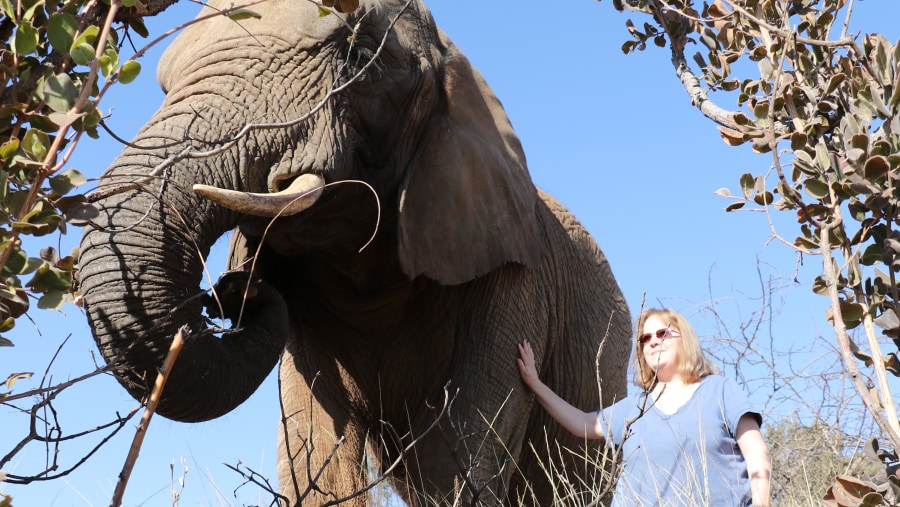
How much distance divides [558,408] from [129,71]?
336 centimetres

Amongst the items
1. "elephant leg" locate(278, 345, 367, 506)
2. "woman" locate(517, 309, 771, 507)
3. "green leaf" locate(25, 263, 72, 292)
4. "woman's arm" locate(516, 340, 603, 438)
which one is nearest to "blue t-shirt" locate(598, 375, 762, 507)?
"woman" locate(517, 309, 771, 507)

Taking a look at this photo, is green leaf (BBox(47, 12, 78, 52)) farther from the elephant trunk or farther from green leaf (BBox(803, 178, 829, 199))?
green leaf (BBox(803, 178, 829, 199))

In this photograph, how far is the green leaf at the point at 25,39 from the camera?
99.3 inches

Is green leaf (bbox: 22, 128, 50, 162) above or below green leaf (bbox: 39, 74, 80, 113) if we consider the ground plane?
below

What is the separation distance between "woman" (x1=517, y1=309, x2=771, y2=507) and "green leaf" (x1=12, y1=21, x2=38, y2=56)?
247 centimetres

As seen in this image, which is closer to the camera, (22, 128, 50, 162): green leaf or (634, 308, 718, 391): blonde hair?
(22, 128, 50, 162): green leaf

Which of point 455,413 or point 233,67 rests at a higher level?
point 233,67

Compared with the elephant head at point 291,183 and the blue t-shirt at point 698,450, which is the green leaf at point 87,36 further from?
the blue t-shirt at point 698,450

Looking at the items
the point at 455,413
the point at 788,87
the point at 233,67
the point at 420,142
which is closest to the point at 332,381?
the point at 455,413

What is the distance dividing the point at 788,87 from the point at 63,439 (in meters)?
2.65

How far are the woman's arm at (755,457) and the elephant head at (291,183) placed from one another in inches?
70.3

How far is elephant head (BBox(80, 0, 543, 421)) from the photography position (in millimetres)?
4441

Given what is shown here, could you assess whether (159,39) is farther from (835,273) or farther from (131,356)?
(835,273)

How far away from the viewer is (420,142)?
5961 millimetres
